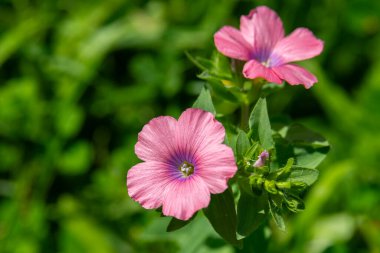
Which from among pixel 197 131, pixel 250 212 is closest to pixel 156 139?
pixel 197 131

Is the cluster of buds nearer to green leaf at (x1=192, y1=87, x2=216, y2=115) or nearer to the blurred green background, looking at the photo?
green leaf at (x1=192, y1=87, x2=216, y2=115)

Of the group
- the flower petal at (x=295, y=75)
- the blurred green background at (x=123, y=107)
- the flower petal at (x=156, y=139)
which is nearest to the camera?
the flower petal at (x=156, y=139)

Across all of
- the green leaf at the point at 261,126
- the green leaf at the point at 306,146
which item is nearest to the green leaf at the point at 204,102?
the green leaf at the point at 261,126

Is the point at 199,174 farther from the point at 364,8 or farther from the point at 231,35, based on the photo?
the point at 364,8

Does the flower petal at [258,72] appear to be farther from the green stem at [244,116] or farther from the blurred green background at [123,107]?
the blurred green background at [123,107]

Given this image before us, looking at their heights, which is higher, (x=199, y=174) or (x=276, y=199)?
(x=199, y=174)

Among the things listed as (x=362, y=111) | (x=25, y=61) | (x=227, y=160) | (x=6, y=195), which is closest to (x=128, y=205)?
(x=6, y=195)

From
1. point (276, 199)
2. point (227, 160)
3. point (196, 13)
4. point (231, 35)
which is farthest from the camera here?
point (196, 13)
